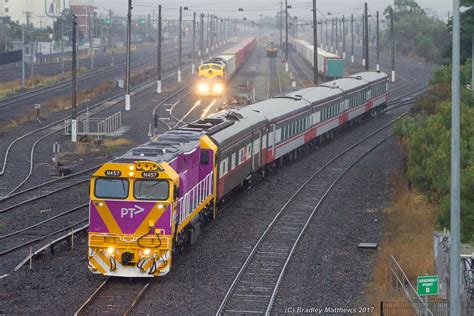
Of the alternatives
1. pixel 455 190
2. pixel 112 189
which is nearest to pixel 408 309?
pixel 455 190

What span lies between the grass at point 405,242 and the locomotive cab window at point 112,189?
21.5 ft

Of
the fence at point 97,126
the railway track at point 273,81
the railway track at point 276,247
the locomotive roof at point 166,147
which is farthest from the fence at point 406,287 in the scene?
the railway track at point 273,81

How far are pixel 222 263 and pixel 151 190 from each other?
4.04 metres

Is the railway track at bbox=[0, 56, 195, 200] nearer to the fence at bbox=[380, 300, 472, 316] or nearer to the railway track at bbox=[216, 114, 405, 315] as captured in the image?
the railway track at bbox=[216, 114, 405, 315]

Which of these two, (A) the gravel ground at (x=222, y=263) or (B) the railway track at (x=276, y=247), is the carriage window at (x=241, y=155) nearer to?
(A) the gravel ground at (x=222, y=263)

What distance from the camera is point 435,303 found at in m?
19.7

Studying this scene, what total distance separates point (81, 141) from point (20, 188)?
14.3 metres

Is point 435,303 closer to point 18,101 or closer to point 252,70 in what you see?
point 18,101

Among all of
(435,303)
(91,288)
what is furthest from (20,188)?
(435,303)

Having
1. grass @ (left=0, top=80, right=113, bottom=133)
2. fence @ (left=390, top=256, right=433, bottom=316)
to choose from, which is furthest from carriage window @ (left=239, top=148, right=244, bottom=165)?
grass @ (left=0, top=80, right=113, bottom=133)

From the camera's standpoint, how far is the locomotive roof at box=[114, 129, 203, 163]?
74.7ft

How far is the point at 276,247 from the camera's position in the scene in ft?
89.4

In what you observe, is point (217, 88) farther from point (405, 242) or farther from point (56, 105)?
point (405, 242)

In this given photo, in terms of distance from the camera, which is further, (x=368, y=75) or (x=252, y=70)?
(x=252, y=70)
